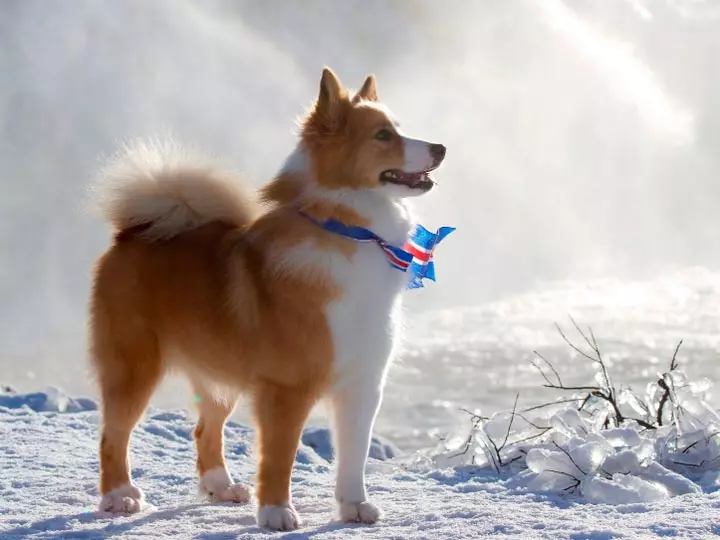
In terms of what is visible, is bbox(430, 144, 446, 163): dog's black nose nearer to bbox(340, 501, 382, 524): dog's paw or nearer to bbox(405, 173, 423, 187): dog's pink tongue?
bbox(405, 173, 423, 187): dog's pink tongue

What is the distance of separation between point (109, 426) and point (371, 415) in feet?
4.74

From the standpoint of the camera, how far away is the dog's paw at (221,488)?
191 inches

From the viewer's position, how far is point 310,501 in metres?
4.66

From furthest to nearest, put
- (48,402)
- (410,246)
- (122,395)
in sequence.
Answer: (48,402) < (122,395) < (410,246)

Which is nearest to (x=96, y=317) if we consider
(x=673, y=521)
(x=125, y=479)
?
(x=125, y=479)

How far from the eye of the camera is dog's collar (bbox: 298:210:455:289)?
13.4 ft

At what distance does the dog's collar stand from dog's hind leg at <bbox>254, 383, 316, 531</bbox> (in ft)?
2.45

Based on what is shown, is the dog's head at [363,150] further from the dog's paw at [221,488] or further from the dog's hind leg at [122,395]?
the dog's paw at [221,488]

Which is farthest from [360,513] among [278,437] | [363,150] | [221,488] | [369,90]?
[369,90]

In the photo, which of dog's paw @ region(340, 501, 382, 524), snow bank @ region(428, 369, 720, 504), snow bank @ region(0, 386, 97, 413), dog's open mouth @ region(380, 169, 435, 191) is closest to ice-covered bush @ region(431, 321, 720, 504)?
snow bank @ region(428, 369, 720, 504)

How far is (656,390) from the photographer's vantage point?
6.07 metres

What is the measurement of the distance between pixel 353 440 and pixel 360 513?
34 cm

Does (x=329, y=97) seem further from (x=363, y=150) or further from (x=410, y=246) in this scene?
(x=410, y=246)

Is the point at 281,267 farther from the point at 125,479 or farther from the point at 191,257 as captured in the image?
the point at 125,479
